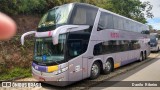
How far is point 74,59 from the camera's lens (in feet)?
24.2

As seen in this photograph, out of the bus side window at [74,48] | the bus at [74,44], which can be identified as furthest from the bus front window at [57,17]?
the bus side window at [74,48]

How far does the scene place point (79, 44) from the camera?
25.8 feet

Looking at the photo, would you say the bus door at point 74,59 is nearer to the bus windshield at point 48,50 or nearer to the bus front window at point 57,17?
the bus windshield at point 48,50

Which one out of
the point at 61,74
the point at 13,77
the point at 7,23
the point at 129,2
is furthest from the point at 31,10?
the point at 129,2

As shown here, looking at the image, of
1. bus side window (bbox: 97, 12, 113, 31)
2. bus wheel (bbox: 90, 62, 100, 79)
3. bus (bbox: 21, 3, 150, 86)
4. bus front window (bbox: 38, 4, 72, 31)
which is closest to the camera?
bus (bbox: 21, 3, 150, 86)

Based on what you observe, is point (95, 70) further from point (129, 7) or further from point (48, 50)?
point (129, 7)

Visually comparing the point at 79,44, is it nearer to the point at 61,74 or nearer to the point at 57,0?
the point at 61,74

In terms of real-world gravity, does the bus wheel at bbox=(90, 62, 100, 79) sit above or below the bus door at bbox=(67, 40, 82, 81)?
below

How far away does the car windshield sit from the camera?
773 centimetres

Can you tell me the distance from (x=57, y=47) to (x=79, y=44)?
101 centimetres

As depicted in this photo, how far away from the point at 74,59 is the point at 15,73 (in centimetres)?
385

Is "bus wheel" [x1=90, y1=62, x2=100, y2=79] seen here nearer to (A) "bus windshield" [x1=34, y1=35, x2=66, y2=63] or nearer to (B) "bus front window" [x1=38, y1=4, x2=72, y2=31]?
(A) "bus windshield" [x1=34, y1=35, x2=66, y2=63]

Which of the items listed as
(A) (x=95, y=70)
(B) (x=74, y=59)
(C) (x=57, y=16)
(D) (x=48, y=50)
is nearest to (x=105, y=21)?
(A) (x=95, y=70)

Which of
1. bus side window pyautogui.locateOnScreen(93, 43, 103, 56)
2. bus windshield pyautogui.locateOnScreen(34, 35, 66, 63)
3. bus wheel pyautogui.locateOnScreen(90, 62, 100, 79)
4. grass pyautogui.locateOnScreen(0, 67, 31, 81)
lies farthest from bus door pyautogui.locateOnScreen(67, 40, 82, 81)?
grass pyautogui.locateOnScreen(0, 67, 31, 81)
